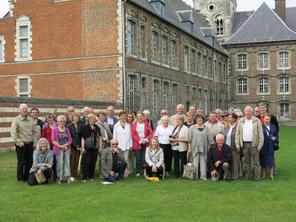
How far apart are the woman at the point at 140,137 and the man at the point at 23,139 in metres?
2.45

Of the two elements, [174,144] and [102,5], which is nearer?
[174,144]

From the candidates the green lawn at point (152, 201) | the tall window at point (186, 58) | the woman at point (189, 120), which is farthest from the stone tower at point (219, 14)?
the green lawn at point (152, 201)

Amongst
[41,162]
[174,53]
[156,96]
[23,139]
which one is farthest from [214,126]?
[174,53]

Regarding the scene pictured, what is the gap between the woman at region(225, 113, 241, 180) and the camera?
11.3m

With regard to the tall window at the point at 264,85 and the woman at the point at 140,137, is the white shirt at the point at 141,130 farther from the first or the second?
the tall window at the point at 264,85

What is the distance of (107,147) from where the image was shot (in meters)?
11.9

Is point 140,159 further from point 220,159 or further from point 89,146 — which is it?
point 220,159

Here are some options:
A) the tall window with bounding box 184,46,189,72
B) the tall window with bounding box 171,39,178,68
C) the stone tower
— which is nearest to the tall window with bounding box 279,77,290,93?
the stone tower

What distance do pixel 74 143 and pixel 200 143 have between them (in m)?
2.94

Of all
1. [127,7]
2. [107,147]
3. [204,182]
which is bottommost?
[204,182]

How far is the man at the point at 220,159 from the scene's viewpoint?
1112cm

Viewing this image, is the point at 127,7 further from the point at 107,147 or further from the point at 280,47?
the point at 280,47

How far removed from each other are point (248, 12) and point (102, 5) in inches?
1289

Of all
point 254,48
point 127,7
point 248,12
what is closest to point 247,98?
point 254,48
